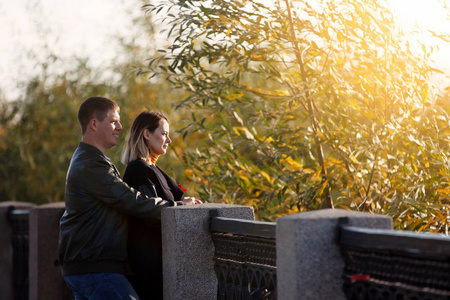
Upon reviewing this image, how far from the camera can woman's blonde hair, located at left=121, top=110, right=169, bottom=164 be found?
4.86m

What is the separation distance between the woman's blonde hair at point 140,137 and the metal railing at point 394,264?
197 cm

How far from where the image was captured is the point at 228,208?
467cm

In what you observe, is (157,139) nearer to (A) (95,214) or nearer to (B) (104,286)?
(A) (95,214)

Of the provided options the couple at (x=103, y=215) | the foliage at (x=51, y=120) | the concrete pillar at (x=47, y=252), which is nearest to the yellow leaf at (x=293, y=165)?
the couple at (x=103, y=215)

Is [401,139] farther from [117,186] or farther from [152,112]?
[117,186]

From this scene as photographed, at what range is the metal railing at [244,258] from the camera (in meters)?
4.04

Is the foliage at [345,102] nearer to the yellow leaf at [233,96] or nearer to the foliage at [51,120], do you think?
the yellow leaf at [233,96]

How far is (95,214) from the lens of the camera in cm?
432

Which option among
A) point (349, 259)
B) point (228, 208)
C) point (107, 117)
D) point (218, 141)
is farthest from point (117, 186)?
point (218, 141)

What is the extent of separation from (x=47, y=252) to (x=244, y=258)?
350 centimetres

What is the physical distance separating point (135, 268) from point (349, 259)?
1778mm

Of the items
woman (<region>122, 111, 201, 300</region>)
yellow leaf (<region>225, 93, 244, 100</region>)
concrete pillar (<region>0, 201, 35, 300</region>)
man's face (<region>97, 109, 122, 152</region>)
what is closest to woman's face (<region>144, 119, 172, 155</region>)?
woman (<region>122, 111, 201, 300</region>)

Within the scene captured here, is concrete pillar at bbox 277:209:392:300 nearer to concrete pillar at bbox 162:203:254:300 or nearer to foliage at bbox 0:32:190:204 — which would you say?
concrete pillar at bbox 162:203:254:300

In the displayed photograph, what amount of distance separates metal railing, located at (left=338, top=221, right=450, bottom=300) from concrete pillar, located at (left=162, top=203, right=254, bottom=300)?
1.48m
